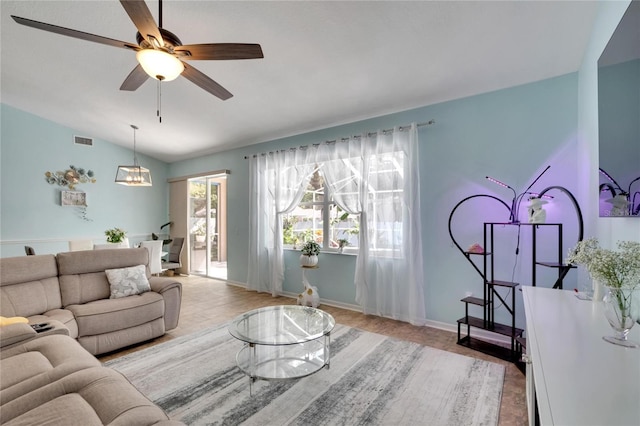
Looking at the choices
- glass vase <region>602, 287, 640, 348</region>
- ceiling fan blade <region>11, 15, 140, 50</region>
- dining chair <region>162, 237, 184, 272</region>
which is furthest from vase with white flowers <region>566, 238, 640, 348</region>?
dining chair <region>162, 237, 184, 272</region>

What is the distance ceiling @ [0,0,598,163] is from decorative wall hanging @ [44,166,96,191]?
135 centimetres

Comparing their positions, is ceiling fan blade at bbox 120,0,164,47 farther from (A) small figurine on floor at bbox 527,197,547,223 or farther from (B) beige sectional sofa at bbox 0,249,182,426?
(A) small figurine on floor at bbox 527,197,547,223

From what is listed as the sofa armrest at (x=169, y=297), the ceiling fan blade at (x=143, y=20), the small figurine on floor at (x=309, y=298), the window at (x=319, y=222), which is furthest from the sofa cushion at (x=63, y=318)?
the window at (x=319, y=222)

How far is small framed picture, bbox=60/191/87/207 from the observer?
5.53 metres

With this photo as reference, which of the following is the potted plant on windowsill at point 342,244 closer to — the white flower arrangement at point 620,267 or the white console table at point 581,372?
the white console table at point 581,372

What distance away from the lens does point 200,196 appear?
6824 millimetres

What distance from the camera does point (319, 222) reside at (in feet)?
15.3

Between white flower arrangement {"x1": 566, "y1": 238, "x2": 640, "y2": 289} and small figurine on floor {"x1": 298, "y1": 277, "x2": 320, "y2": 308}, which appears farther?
small figurine on floor {"x1": 298, "y1": 277, "x2": 320, "y2": 308}

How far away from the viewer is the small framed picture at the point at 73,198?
5.53 meters

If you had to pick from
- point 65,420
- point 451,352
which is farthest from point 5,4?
point 451,352

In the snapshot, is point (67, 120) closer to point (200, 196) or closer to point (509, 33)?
point (200, 196)

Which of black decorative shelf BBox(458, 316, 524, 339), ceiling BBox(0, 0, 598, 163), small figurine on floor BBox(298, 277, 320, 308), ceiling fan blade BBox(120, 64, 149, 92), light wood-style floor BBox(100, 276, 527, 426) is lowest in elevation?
light wood-style floor BBox(100, 276, 527, 426)

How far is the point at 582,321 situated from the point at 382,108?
3002 millimetres

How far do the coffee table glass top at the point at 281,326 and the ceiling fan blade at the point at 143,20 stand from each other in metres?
2.06
